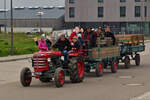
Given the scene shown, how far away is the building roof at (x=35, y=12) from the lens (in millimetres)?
110938

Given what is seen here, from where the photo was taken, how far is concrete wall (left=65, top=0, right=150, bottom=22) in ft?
317

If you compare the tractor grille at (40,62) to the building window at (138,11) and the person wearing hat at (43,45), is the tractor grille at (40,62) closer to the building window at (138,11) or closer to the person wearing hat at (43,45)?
the person wearing hat at (43,45)

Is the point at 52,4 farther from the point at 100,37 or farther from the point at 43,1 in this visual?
the point at 100,37

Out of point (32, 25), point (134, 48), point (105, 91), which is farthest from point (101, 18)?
point (105, 91)

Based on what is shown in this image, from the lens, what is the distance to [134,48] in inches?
1011

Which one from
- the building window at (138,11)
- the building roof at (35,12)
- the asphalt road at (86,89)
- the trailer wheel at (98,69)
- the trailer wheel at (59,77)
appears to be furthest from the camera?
the building roof at (35,12)

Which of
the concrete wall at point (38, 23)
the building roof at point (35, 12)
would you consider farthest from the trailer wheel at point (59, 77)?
the building roof at point (35, 12)

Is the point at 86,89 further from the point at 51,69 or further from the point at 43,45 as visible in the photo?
the point at 43,45

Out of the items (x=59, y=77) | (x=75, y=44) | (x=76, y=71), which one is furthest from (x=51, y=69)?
(x=75, y=44)

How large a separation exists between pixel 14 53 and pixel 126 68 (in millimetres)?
15775

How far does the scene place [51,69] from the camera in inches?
651

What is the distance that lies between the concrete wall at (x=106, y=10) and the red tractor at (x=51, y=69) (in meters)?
80.2

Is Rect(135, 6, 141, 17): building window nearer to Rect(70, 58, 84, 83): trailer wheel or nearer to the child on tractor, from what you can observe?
the child on tractor

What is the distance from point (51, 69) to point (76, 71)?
1.12 m
